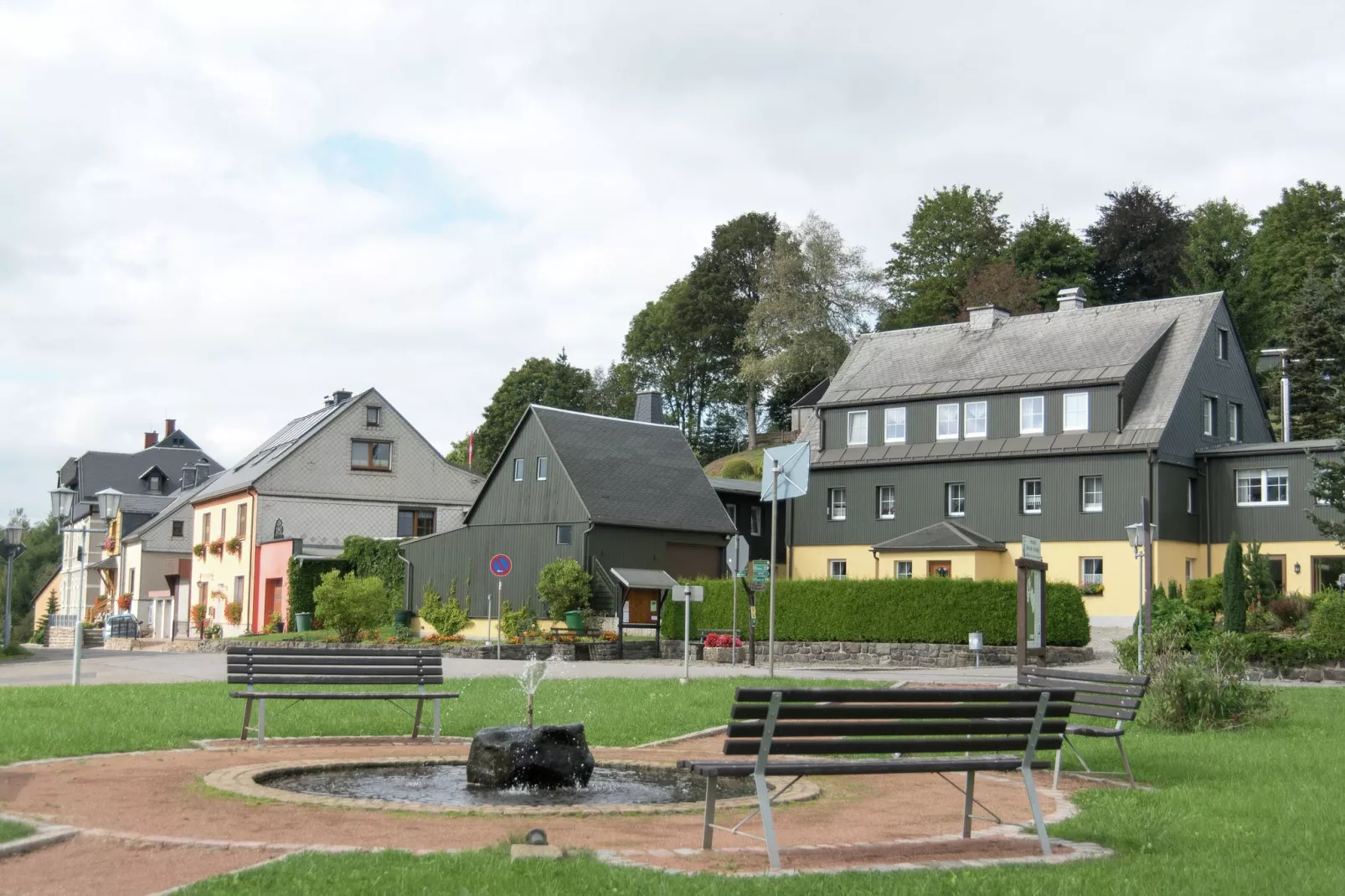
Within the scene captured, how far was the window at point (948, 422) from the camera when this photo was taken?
48250 mm

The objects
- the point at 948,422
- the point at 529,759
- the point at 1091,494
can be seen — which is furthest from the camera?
the point at 948,422

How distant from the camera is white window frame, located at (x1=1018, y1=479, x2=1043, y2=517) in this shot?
45688mm

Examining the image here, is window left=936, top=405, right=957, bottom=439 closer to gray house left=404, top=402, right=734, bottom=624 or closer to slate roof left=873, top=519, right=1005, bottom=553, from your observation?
slate roof left=873, top=519, right=1005, bottom=553

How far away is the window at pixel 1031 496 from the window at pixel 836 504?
6.93 m

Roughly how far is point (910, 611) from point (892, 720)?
2771 centimetres

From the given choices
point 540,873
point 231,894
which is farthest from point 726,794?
point 231,894

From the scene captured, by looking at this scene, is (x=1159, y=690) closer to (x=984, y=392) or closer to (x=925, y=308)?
(x=984, y=392)

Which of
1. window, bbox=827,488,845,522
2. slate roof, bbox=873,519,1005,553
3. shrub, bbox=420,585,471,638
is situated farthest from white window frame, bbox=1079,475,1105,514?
shrub, bbox=420,585,471,638

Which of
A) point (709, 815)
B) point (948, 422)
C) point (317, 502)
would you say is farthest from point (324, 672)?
point (317, 502)

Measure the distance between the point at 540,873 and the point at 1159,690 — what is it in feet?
34.8

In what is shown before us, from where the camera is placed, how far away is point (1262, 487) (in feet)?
147

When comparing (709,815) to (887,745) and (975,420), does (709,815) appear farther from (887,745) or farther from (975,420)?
(975,420)

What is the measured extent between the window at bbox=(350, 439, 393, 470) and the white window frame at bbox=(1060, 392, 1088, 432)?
82.6 ft

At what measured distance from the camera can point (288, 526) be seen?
174 ft
